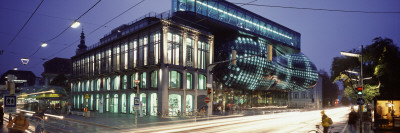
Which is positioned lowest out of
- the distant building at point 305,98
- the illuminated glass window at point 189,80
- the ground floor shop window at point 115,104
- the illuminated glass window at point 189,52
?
the distant building at point 305,98

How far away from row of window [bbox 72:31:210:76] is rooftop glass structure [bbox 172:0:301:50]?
11282 millimetres

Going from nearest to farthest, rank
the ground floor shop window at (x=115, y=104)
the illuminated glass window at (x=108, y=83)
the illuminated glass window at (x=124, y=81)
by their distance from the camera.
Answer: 1. the illuminated glass window at (x=124, y=81)
2. the ground floor shop window at (x=115, y=104)
3. the illuminated glass window at (x=108, y=83)

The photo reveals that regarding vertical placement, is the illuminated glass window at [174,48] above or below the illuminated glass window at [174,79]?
above

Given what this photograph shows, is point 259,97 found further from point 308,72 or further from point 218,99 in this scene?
point 308,72

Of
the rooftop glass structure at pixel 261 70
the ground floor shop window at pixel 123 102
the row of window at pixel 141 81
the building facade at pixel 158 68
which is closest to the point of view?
the building facade at pixel 158 68

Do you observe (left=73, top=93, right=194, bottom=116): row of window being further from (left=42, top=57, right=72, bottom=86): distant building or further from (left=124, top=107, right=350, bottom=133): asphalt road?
(left=42, top=57, right=72, bottom=86): distant building

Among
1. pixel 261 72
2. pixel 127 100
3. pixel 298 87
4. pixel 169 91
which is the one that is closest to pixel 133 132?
pixel 169 91

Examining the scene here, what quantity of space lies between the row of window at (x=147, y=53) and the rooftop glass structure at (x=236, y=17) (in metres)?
11.3

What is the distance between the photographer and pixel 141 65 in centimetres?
4153

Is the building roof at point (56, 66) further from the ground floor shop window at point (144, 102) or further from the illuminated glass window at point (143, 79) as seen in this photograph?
the ground floor shop window at point (144, 102)

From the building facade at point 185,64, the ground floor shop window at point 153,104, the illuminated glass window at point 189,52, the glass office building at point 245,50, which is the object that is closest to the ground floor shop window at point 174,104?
the building facade at point 185,64

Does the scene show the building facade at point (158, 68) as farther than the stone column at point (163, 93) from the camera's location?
Yes

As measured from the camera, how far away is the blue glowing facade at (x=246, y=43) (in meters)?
55.2

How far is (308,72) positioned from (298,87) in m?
7.38
